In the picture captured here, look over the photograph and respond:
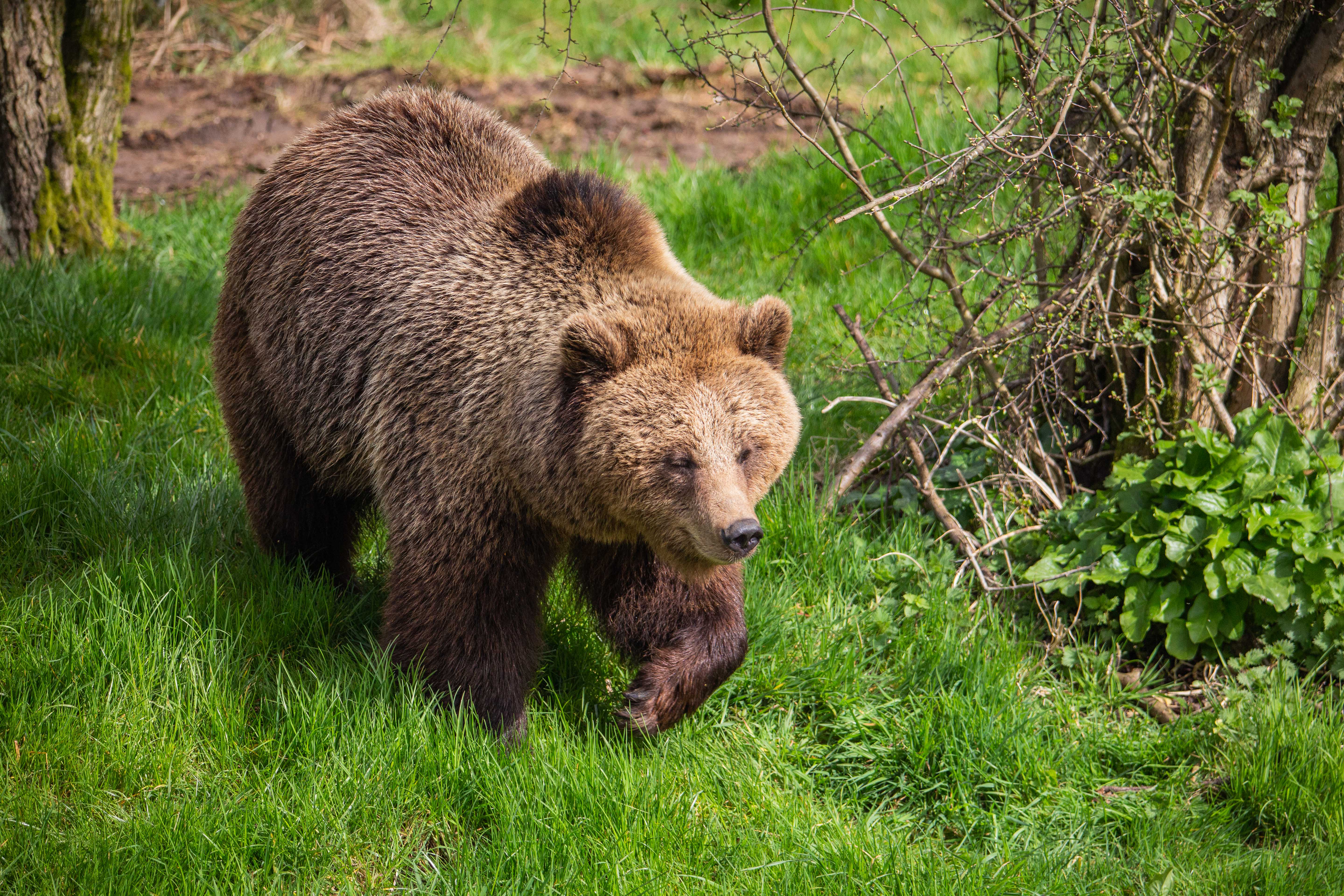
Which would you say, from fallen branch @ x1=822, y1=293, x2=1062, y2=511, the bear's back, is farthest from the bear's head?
fallen branch @ x1=822, y1=293, x2=1062, y2=511

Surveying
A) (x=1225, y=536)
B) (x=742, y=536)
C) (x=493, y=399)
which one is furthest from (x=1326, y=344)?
(x=493, y=399)

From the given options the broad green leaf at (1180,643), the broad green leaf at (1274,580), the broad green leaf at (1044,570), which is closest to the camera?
the broad green leaf at (1274,580)

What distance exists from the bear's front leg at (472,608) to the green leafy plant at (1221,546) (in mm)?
1910

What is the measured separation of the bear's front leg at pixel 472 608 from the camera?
3625mm

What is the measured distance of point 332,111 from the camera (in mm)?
7676

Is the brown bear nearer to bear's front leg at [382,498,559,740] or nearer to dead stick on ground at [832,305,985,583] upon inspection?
bear's front leg at [382,498,559,740]

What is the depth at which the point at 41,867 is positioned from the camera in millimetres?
2969

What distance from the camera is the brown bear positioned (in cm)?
341

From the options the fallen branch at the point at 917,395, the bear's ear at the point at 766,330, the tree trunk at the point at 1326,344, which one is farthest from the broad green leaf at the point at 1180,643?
the bear's ear at the point at 766,330

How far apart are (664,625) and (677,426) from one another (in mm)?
808

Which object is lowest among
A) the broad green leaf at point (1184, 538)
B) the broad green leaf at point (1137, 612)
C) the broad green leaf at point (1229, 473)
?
the broad green leaf at point (1137, 612)

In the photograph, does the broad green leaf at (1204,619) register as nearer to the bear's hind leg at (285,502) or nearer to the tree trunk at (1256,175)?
the tree trunk at (1256,175)

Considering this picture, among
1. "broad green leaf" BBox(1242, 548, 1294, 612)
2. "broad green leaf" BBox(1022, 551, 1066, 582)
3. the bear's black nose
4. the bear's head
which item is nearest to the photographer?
the bear's black nose

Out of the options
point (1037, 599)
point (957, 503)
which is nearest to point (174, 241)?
point (957, 503)
